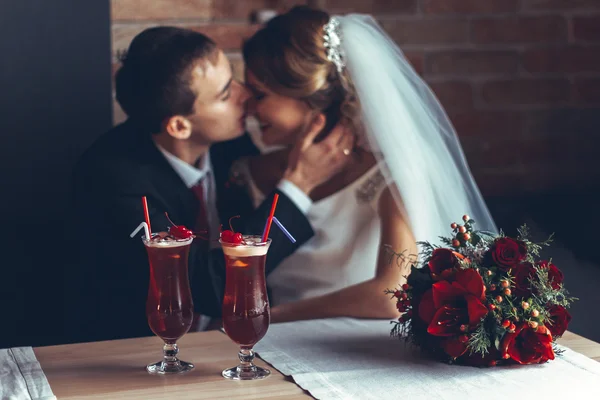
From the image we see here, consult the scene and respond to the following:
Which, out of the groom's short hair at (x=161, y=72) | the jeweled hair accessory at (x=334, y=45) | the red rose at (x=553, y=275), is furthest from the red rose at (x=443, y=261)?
the groom's short hair at (x=161, y=72)

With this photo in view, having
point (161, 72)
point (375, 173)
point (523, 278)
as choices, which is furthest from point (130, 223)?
point (523, 278)

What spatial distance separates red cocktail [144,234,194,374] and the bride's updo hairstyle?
852mm

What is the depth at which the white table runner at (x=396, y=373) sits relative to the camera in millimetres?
1156

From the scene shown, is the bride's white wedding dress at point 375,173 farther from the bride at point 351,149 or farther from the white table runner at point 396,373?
the white table runner at point 396,373

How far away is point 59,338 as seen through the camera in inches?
84.3

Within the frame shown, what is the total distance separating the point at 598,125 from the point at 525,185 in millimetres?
285

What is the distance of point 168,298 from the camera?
126 cm

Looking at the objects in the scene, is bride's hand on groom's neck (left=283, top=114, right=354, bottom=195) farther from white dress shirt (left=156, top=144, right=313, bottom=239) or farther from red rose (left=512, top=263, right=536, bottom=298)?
red rose (left=512, top=263, right=536, bottom=298)

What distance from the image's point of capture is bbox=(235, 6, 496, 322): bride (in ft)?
6.46

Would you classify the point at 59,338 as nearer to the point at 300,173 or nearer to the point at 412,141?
the point at 300,173

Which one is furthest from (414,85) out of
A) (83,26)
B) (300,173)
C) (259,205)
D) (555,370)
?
(555,370)

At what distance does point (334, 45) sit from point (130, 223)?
0.63 meters

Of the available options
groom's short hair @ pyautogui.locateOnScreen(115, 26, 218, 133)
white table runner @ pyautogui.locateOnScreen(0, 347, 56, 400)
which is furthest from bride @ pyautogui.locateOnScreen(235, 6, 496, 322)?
white table runner @ pyautogui.locateOnScreen(0, 347, 56, 400)

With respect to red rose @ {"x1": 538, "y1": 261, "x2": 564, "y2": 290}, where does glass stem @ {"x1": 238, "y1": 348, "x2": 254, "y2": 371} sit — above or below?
below
